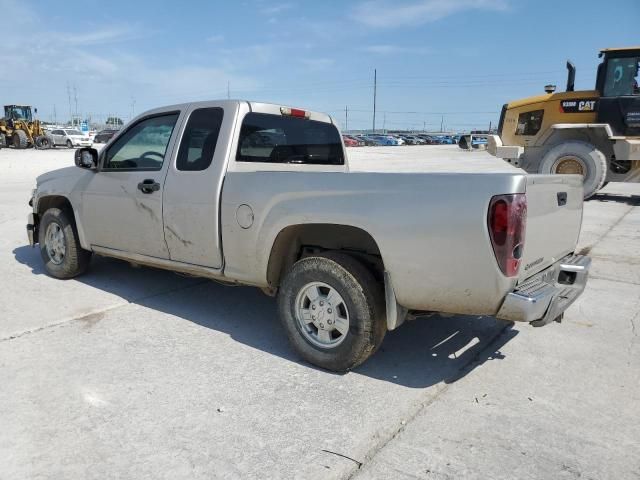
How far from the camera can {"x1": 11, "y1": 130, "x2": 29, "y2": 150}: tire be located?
35.4 metres

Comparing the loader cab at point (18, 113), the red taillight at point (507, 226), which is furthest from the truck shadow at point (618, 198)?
the loader cab at point (18, 113)

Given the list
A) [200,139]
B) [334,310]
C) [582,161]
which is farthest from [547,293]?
[582,161]

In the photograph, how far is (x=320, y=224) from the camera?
11.7 feet

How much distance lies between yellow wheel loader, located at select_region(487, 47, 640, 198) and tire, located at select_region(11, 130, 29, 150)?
33.5 meters

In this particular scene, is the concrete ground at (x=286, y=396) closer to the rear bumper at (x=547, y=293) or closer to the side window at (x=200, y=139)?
the rear bumper at (x=547, y=293)

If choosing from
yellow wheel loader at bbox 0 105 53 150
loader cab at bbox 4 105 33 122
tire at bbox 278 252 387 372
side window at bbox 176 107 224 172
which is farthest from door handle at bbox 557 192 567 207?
loader cab at bbox 4 105 33 122

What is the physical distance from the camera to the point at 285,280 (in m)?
3.70

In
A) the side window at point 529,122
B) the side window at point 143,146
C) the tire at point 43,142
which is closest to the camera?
the side window at point 143,146

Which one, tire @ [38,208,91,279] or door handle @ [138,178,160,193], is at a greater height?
door handle @ [138,178,160,193]

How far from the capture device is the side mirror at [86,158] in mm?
5016

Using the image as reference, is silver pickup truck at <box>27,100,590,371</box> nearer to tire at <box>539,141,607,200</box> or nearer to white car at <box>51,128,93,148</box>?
tire at <box>539,141,607,200</box>

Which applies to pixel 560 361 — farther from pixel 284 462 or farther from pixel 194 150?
pixel 194 150

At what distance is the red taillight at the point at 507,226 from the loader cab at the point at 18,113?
42085 mm

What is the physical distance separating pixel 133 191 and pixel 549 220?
3.40 metres
